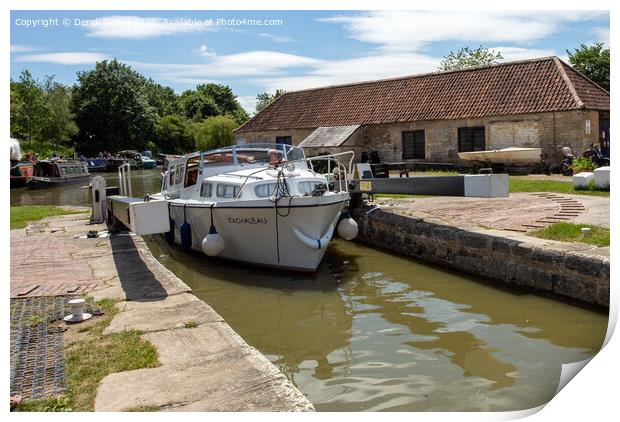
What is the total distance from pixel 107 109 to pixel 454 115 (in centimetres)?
4561

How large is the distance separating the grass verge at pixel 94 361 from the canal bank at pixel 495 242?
21.2ft

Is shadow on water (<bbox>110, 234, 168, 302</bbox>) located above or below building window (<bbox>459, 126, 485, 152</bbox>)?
below

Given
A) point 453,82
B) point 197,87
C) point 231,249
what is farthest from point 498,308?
point 197,87

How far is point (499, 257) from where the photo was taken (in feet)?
35.2

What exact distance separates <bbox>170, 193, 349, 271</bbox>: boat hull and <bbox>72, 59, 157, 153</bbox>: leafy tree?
2112 inches

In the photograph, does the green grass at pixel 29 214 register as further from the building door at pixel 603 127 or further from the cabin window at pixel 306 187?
the building door at pixel 603 127

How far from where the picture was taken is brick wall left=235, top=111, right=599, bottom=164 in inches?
896

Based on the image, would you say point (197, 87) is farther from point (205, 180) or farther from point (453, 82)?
point (205, 180)

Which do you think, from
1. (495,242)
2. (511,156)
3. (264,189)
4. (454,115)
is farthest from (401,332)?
(454,115)

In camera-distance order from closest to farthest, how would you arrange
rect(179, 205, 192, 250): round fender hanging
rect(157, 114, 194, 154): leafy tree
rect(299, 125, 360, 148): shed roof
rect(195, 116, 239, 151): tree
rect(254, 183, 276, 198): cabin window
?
1. rect(254, 183, 276, 198): cabin window
2. rect(179, 205, 192, 250): round fender hanging
3. rect(299, 125, 360, 148): shed roof
4. rect(195, 116, 239, 151): tree
5. rect(157, 114, 194, 154): leafy tree

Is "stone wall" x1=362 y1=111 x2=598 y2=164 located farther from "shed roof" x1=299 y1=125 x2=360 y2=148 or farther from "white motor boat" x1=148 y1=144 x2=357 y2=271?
"white motor boat" x1=148 y1=144 x2=357 y2=271

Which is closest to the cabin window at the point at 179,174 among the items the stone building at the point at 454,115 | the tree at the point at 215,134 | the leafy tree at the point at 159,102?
the stone building at the point at 454,115

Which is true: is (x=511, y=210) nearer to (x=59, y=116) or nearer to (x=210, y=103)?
(x=59, y=116)

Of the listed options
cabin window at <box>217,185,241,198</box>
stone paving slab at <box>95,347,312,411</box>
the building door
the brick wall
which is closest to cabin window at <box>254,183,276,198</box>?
cabin window at <box>217,185,241,198</box>
